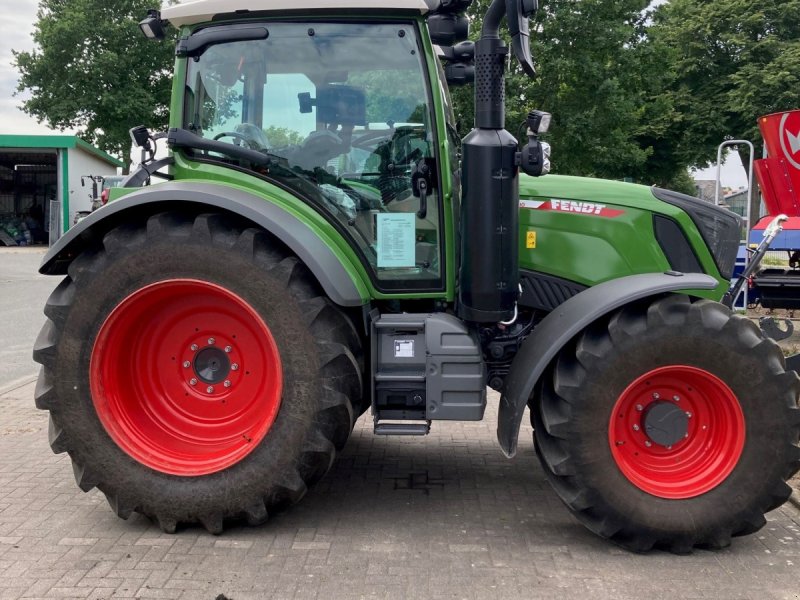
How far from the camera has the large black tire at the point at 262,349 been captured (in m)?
3.55

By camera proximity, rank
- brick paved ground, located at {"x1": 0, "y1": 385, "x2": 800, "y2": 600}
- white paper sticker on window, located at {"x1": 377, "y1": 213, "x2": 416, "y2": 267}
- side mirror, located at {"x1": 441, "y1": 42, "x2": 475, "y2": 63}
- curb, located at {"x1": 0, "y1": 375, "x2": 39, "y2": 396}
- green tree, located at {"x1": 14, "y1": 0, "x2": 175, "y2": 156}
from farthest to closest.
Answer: green tree, located at {"x1": 14, "y1": 0, "x2": 175, "y2": 156} < curb, located at {"x1": 0, "y1": 375, "x2": 39, "y2": 396} < side mirror, located at {"x1": 441, "y1": 42, "x2": 475, "y2": 63} < white paper sticker on window, located at {"x1": 377, "y1": 213, "x2": 416, "y2": 267} < brick paved ground, located at {"x1": 0, "y1": 385, "x2": 800, "y2": 600}

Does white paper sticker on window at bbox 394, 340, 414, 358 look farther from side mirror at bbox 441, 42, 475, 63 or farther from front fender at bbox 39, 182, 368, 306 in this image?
side mirror at bbox 441, 42, 475, 63

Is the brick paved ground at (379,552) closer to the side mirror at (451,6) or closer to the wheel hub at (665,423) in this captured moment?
the wheel hub at (665,423)

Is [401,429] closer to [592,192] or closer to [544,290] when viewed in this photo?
[544,290]

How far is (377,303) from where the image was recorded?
158 inches

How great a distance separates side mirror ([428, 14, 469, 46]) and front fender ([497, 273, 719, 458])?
1.41 metres

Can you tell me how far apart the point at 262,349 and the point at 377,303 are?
658 mm

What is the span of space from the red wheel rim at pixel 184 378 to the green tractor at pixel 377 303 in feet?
0.04

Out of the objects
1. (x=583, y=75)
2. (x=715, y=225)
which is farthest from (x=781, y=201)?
(x=583, y=75)

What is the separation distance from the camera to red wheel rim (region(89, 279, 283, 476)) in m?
3.70

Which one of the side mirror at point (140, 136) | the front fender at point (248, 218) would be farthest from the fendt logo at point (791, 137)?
the side mirror at point (140, 136)

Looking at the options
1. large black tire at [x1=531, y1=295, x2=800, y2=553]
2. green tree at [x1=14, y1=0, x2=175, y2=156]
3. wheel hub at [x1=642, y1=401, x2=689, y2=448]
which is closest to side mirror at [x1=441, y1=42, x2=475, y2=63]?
large black tire at [x1=531, y1=295, x2=800, y2=553]

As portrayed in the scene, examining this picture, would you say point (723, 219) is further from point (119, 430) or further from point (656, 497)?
point (119, 430)

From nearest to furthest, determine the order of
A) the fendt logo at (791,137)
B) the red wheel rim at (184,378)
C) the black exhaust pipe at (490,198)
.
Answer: the black exhaust pipe at (490,198) < the red wheel rim at (184,378) < the fendt logo at (791,137)
